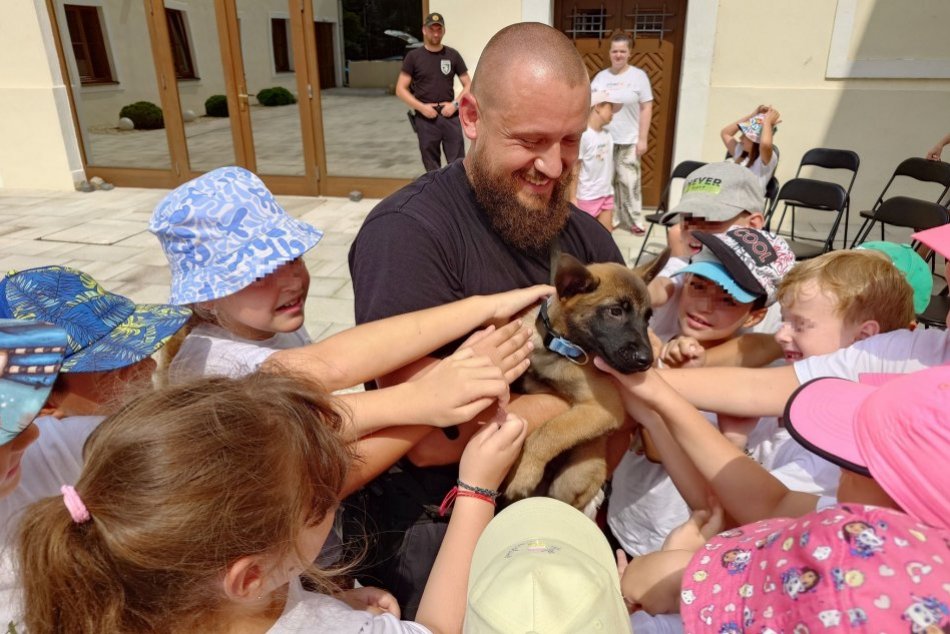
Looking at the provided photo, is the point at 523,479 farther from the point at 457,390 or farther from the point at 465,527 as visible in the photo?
the point at 457,390

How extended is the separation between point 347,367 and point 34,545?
2.91ft

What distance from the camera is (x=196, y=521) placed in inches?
48.8

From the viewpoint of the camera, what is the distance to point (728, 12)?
31.4ft

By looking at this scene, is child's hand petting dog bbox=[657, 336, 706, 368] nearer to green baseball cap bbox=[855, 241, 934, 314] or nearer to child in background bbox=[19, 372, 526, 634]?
green baseball cap bbox=[855, 241, 934, 314]

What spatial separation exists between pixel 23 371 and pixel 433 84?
32.3ft

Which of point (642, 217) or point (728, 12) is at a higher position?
point (728, 12)

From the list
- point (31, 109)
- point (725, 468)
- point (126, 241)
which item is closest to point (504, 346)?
point (725, 468)

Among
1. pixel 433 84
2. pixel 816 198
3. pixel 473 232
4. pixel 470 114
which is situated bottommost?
pixel 816 198

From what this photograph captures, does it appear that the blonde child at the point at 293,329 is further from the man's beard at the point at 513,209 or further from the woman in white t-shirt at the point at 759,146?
the woman in white t-shirt at the point at 759,146

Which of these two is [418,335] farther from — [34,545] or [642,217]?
[642,217]

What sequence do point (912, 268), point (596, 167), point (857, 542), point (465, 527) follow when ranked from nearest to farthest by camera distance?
point (857, 542)
point (465, 527)
point (912, 268)
point (596, 167)

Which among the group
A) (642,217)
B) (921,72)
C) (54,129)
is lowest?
(642,217)

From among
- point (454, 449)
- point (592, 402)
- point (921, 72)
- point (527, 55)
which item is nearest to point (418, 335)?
point (454, 449)

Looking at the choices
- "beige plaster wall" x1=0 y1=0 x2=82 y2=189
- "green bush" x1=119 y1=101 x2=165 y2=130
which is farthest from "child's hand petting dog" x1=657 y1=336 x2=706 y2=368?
"beige plaster wall" x1=0 y1=0 x2=82 y2=189
